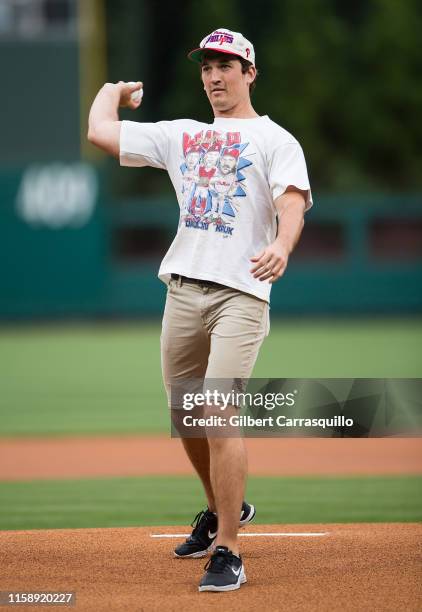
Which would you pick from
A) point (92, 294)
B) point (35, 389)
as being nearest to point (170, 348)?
point (35, 389)

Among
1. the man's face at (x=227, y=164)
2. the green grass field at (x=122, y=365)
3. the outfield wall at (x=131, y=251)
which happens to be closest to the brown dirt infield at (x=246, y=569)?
the man's face at (x=227, y=164)

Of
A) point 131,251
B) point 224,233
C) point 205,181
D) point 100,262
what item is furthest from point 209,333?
point 131,251

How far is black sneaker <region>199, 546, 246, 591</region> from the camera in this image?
4.30m

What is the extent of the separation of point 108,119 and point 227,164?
61 cm

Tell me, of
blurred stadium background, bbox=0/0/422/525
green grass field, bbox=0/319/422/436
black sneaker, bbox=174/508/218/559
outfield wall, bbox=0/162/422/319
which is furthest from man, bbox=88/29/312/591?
outfield wall, bbox=0/162/422/319

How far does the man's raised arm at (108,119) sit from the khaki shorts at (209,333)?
65 centimetres

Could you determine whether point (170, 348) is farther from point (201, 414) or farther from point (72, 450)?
point (72, 450)

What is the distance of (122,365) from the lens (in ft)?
52.6

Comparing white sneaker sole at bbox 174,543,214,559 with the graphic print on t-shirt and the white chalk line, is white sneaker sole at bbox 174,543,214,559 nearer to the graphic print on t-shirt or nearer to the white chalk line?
the white chalk line

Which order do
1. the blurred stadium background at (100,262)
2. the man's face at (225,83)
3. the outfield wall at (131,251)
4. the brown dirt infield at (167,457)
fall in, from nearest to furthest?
the man's face at (225,83), the brown dirt infield at (167,457), the blurred stadium background at (100,262), the outfield wall at (131,251)

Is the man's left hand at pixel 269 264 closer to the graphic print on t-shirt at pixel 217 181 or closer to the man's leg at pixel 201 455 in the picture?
the graphic print on t-shirt at pixel 217 181

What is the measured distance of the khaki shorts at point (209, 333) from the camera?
14.6 ft

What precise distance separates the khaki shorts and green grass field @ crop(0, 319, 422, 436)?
5464mm

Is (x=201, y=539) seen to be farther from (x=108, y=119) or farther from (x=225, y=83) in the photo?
(x=225, y=83)
